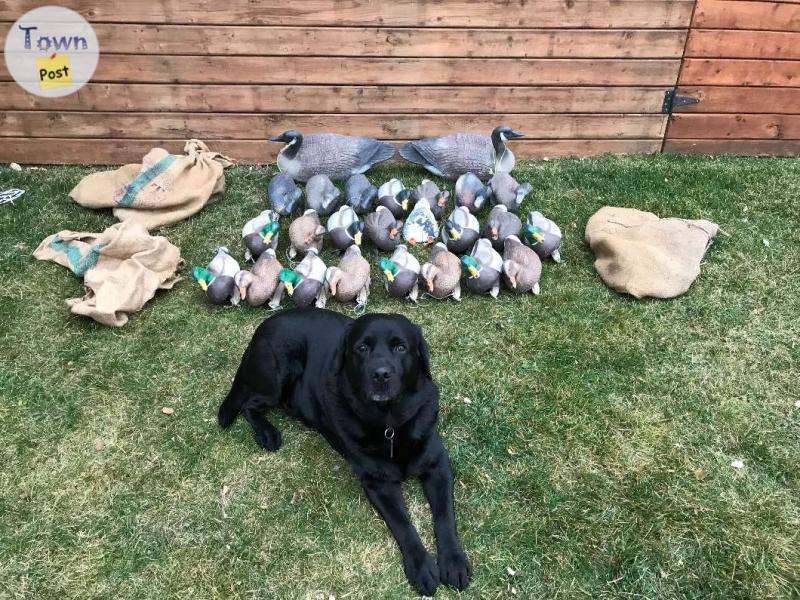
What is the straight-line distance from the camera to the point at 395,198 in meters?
4.22

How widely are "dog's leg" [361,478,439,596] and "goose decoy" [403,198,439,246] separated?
195 cm

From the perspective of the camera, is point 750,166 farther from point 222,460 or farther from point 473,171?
point 222,460

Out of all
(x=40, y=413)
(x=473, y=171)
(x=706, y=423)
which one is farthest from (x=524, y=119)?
(x=40, y=413)

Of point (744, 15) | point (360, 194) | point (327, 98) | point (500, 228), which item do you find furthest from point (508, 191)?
point (744, 15)

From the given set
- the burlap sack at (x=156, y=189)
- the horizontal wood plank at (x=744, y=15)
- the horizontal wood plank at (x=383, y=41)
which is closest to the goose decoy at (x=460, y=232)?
the horizontal wood plank at (x=383, y=41)

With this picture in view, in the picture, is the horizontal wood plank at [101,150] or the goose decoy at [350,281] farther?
the horizontal wood plank at [101,150]

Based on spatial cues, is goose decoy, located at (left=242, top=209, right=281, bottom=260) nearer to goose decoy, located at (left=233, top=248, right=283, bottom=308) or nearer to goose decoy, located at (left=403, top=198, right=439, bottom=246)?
goose decoy, located at (left=233, top=248, right=283, bottom=308)

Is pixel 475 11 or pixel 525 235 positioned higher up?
pixel 475 11

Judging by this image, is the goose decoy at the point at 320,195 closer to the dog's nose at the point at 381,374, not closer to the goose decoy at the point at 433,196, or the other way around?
the goose decoy at the point at 433,196

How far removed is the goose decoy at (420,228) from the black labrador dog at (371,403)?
1339 millimetres

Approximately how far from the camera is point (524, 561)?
2295 mm

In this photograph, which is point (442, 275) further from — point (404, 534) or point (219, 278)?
point (404, 534)

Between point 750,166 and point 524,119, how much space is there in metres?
1.94

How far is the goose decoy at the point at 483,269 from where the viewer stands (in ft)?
11.7
